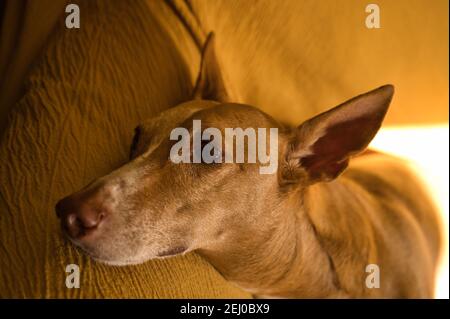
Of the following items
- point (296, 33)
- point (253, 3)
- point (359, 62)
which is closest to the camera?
point (253, 3)

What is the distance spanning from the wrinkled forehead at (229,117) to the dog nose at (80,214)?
30cm

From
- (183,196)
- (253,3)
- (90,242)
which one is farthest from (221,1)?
(90,242)

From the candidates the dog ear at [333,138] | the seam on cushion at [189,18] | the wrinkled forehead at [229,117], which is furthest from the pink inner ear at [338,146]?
the seam on cushion at [189,18]

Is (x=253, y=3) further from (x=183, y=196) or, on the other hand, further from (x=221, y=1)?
(x=183, y=196)

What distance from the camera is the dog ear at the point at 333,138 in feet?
3.92

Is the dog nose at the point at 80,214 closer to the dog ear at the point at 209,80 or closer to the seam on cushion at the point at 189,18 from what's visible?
the dog ear at the point at 209,80

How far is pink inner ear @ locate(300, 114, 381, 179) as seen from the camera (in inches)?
48.4

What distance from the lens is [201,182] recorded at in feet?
3.81

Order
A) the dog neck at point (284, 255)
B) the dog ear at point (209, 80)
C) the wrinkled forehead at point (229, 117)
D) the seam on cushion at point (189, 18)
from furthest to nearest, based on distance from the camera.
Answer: the seam on cushion at point (189, 18), the dog ear at point (209, 80), the dog neck at point (284, 255), the wrinkled forehead at point (229, 117)

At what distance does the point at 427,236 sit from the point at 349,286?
0.57 m

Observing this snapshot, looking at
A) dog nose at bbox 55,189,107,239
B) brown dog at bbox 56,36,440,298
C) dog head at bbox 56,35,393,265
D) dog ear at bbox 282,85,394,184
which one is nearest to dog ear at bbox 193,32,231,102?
brown dog at bbox 56,36,440,298

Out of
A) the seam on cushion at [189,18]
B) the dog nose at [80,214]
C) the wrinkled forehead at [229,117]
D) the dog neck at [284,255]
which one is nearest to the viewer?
the dog nose at [80,214]

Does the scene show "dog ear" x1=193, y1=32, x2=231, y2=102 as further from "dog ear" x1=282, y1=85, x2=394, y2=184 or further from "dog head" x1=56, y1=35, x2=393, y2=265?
"dog ear" x1=282, y1=85, x2=394, y2=184

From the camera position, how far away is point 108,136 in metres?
1.39
